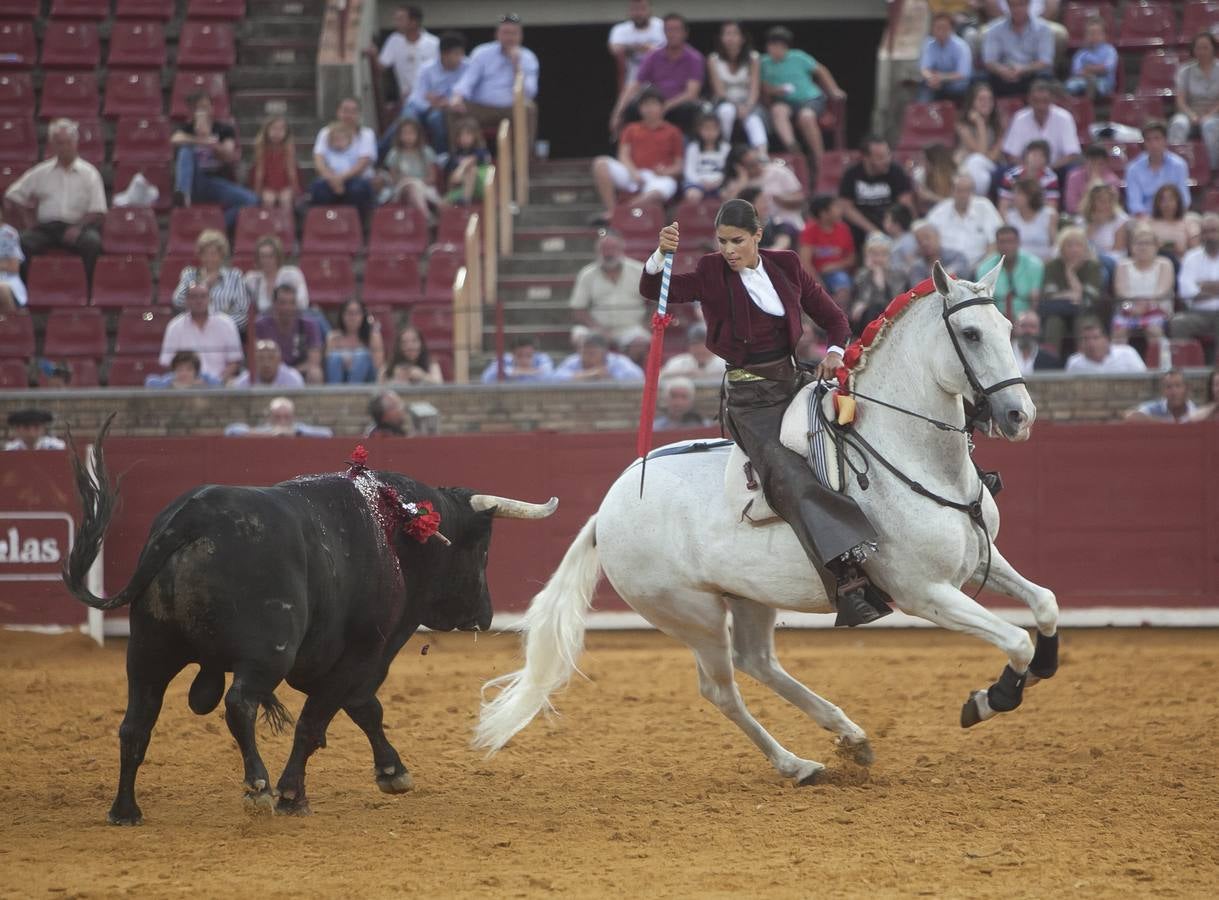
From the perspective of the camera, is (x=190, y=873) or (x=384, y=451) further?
(x=384, y=451)

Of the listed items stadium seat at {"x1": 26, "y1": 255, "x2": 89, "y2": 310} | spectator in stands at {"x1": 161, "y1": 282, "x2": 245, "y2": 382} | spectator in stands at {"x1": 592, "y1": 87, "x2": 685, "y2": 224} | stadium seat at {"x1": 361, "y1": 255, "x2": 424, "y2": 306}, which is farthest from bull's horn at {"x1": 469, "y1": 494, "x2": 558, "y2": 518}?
stadium seat at {"x1": 26, "y1": 255, "x2": 89, "y2": 310}

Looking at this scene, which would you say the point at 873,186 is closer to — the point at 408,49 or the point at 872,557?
the point at 408,49

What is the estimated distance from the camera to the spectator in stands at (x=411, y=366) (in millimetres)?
14141

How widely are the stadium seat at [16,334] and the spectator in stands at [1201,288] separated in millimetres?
9908

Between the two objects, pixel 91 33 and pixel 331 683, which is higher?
pixel 91 33

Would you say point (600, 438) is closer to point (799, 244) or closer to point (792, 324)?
point (799, 244)

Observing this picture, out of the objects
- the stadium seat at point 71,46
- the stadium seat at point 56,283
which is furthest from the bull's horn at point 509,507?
the stadium seat at point 71,46

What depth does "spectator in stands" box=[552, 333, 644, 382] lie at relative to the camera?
551 inches

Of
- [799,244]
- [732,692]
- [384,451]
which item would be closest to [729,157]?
[799,244]

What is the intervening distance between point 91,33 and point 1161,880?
53.8ft

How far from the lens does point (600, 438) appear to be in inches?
504

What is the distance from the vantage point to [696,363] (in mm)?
13695

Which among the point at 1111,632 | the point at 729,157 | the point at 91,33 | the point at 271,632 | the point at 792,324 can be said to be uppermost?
the point at 91,33

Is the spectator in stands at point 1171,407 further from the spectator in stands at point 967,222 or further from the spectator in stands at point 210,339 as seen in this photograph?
the spectator in stands at point 210,339
